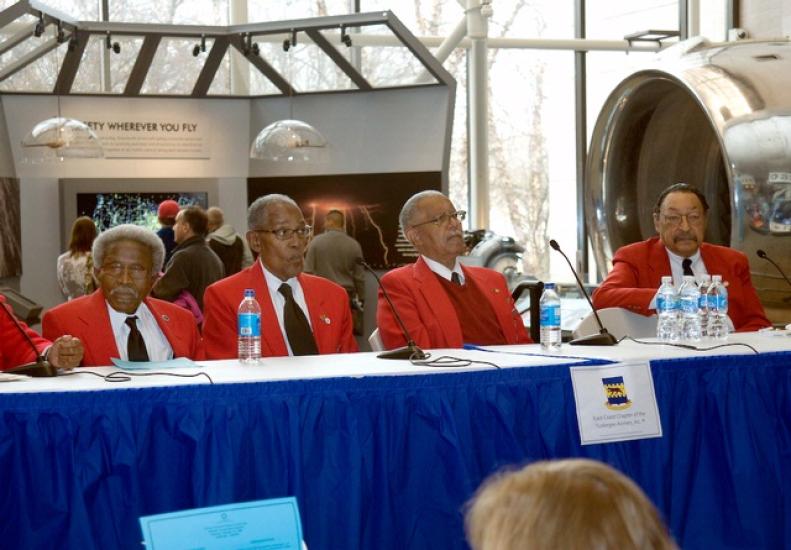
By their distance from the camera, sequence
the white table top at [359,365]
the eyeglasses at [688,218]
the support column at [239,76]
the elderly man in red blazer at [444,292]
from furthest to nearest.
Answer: the support column at [239,76], the eyeglasses at [688,218], the elderly man in red blazer at [444,292], the white table top at [359,365]

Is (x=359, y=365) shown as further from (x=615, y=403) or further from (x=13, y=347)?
(x=13, y=347)

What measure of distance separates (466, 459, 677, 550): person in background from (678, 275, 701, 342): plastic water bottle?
3.00 meters

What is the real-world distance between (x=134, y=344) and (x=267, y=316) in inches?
19.4

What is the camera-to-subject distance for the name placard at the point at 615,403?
314 centimetres

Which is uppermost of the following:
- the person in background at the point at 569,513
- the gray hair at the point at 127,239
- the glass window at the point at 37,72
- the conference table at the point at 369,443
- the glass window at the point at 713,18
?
the glass window at the point at 713,18

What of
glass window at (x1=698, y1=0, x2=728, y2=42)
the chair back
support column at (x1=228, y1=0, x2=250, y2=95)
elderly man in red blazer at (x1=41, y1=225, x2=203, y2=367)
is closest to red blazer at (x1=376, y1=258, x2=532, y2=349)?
the chair back

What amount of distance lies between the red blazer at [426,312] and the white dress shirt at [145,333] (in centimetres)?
76

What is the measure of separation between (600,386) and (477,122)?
8574 mm

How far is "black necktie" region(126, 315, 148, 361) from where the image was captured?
12.2 feet

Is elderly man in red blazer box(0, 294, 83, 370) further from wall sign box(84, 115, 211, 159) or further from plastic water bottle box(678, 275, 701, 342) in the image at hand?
wall sign box(84, 115, 211, 159)

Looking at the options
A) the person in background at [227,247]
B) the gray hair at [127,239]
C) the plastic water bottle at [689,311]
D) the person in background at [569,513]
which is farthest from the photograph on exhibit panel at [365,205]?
the person in background at [569,513]

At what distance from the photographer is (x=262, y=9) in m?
11.7

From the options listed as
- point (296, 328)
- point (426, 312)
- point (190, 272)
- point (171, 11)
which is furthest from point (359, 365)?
point (171, 11)

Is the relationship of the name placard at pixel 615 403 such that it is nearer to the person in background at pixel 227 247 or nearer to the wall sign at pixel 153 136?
the person in background at pixel 227 247
